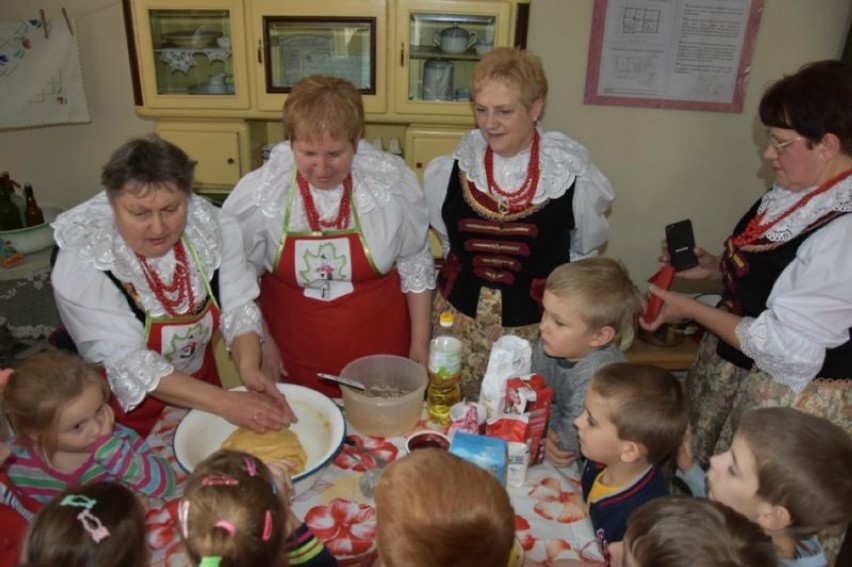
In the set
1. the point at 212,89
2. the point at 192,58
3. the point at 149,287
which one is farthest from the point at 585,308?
the point at 192,58

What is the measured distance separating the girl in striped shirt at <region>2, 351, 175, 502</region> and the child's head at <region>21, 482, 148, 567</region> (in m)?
0.35

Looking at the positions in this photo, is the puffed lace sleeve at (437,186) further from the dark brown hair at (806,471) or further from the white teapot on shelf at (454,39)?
the dark brown hair at (806,471)

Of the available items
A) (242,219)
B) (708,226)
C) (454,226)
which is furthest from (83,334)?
(708,226)

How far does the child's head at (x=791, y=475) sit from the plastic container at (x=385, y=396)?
2.27 ft

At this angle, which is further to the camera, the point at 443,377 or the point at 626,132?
the point at 626,132

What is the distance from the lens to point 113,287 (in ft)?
5.17

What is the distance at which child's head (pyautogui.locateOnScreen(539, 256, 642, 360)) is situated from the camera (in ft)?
5.36

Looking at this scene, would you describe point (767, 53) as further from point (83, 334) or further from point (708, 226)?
point (83, 334)

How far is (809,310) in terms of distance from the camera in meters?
1.53

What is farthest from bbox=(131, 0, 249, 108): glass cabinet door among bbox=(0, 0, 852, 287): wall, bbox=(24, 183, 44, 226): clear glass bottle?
bbox=(24, 183, 44, 226): clear glass bottle

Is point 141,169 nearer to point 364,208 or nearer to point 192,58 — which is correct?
point 364,208

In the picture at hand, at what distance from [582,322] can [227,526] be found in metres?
1.04

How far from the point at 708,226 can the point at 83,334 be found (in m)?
2.90

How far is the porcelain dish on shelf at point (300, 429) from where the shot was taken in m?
1.39
